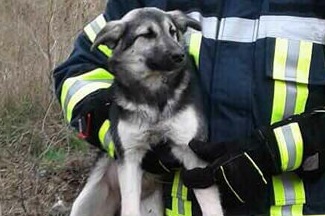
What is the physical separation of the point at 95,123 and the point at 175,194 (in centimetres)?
48

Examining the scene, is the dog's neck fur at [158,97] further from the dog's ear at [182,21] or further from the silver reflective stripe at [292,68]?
the silver reflective stripe at [292,68]

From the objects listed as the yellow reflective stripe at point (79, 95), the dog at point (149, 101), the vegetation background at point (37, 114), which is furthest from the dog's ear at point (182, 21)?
the vegetation background at point (37, 114)

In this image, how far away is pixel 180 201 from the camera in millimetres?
3127

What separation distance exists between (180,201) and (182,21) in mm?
670

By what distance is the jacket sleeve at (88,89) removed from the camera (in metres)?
3.36

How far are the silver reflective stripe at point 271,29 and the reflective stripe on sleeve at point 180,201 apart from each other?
1.88ft

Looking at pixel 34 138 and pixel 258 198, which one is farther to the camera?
pixel 34 138

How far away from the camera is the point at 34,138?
209 inches

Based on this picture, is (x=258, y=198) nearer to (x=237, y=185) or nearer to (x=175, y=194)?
(x=237, y=185)

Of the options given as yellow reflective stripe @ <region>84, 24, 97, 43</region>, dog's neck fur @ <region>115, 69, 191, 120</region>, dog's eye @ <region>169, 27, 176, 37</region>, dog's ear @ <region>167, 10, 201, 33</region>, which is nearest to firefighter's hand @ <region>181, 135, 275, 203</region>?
dog's neck fur @ <region>115, 69, 191, 120</region>

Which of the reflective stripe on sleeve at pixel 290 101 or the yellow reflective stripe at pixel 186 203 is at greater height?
the reflective stripe on sleeve at pixel 290 101

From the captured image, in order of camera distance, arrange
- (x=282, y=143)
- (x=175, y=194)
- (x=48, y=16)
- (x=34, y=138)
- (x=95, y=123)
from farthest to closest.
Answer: (x=48, y=16) < (x=34, y=138) < (x=95, y=123) < (x=175, y=194) < (x=282, y=143)

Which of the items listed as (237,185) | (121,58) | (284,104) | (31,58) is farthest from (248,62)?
(31,58)

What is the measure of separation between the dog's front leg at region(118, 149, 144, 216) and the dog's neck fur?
17cm
